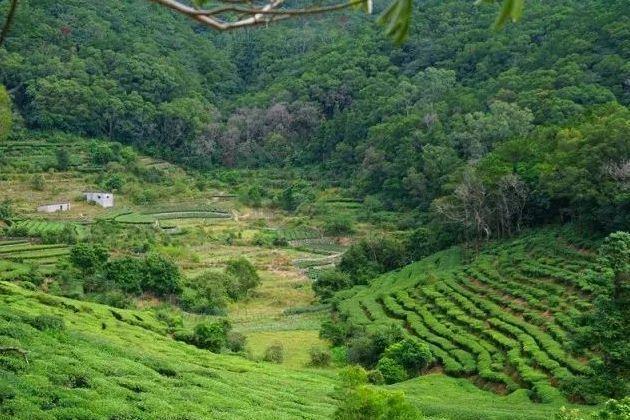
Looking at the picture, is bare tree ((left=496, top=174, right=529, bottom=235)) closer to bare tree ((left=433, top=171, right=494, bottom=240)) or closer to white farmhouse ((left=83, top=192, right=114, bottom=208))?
bare tree ((left=433, top=171, right=494, bottom=240))

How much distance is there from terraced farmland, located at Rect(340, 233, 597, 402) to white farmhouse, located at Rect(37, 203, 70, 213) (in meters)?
27.5

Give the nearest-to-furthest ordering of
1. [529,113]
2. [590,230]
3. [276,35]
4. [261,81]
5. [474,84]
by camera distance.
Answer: [590,230] < [529,113] < [474,84] < [261,81] < [276,35]

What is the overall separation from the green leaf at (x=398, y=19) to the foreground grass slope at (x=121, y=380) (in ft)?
27.1

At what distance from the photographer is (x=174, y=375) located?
14734 mm

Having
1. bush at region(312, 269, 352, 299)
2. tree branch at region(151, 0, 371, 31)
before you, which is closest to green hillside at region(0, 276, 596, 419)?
tree branch at region(151, 0, 371, 31)

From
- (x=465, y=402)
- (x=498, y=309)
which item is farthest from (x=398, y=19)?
(x=498, y=309)

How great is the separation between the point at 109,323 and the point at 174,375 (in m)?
7.55

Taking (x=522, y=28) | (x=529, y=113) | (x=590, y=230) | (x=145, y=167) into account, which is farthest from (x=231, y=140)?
(x=590, y=230)

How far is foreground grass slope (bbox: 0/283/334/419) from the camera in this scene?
33.4ft

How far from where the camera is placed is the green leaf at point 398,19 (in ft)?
8.67

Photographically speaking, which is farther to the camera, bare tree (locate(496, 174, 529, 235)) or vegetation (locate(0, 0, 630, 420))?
bare tree (locate(496, 174, 529, 235))

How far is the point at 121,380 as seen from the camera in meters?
12.1

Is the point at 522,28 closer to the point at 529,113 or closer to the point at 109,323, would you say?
the point at 529,113

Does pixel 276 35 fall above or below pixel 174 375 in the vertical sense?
above
